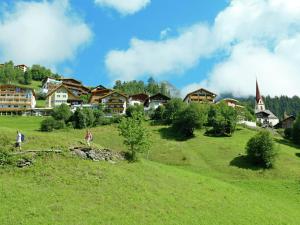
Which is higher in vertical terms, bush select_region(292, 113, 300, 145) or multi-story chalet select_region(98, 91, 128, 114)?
multi-story chalet select_region(98, 91, 128, 114)

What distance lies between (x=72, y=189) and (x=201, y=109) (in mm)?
66482

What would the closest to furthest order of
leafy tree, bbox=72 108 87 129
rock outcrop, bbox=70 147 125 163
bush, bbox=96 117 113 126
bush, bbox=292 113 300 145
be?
rock outcrop, bbox=70 147 125 163
bush, bbox=292 113 300 145
leafy tree, bbox=72 108 87 129
bush, bbox=96 117 113 126

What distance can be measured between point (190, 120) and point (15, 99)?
7462 centimetres

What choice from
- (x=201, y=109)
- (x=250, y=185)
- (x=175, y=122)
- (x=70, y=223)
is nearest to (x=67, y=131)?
(x=175, y=122)

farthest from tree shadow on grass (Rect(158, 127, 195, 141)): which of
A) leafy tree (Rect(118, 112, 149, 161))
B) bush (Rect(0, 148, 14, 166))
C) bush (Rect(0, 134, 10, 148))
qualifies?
bush (Rect(0, 148, 14, 166))

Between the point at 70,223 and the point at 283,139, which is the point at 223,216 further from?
the point at 283,139

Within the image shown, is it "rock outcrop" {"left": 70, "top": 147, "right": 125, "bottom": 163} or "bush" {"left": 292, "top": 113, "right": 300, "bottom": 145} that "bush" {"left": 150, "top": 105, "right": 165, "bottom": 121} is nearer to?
"bush" {"left": 292, "top": 113, "right": 300, "bottom": 145}

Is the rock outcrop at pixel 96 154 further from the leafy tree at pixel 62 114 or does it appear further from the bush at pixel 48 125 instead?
the leafy tree at pixel 62 114

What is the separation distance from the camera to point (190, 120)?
327 feet

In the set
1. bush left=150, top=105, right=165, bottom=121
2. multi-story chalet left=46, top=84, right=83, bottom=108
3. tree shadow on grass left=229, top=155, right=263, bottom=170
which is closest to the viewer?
tree shadow on grass left=229, top=155, right=263, bottom=170

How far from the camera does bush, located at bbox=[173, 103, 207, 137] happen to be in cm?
9950

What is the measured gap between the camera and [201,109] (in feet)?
344

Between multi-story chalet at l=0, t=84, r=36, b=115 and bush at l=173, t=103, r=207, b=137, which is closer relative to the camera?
bush at l=173, t=103, r=207, b=137

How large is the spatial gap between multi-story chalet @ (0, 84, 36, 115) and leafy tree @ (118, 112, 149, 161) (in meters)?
93.1
